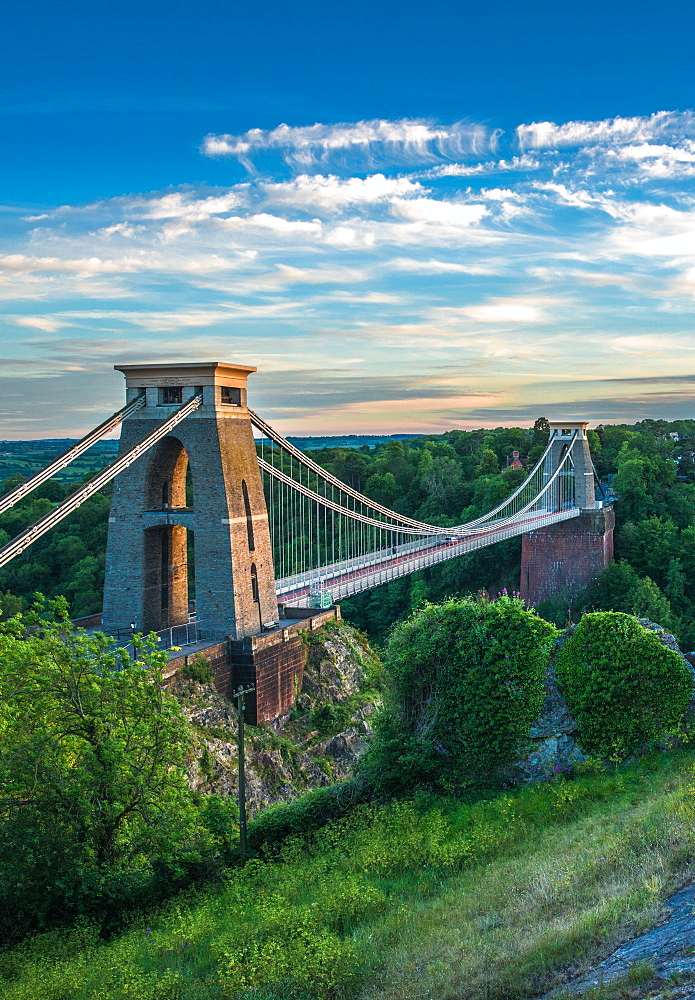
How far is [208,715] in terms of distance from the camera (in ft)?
52.9

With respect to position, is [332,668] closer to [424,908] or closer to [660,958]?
[424,908]

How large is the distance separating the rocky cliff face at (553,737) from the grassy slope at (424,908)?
0.51 meters

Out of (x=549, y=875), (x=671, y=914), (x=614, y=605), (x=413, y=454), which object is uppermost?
(x=413, y=454)

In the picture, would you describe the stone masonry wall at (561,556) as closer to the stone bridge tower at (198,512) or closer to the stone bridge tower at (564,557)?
the stone bridge tower at (564,557)

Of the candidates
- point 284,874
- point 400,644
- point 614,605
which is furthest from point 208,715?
point 614,605

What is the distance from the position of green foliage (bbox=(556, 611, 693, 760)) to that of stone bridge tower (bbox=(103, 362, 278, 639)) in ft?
26.5

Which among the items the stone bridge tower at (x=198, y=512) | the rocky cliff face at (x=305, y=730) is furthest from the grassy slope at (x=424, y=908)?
the stone bridge tower at (x=198, y=512)

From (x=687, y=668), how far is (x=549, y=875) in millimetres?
4903

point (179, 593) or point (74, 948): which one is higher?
point (179, 593)

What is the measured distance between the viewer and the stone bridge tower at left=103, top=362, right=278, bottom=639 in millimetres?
17734

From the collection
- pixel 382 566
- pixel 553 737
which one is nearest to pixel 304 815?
pixel 553 737

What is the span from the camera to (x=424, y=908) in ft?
27.5

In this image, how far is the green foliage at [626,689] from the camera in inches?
Answer: 456

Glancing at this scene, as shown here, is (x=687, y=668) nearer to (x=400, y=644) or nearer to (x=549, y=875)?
(x=400, y=644)
